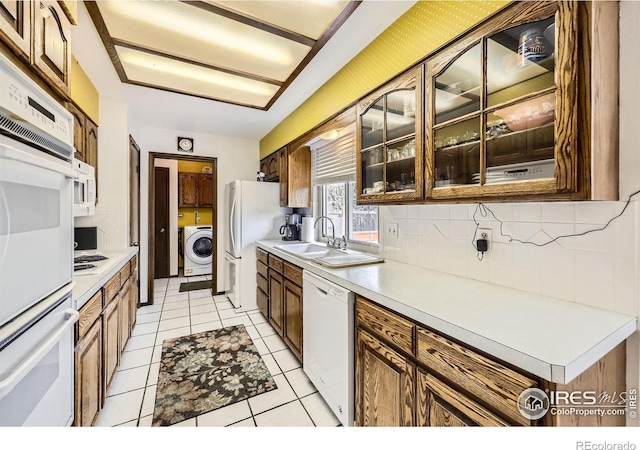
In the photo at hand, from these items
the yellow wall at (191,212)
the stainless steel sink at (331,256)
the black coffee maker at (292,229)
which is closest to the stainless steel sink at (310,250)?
the stainless steel sink at (331,256)

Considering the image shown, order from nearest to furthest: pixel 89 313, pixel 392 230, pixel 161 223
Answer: pixel 89 313 < pixel 392 230 < pixel 161 223

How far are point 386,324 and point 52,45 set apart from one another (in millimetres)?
1978

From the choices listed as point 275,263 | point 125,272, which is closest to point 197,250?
point 125,272

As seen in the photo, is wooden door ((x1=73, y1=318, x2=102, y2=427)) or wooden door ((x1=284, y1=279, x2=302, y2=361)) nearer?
wooden door ((x1=73, y1=318, x2=102, y2=427))

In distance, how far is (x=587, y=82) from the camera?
87cm

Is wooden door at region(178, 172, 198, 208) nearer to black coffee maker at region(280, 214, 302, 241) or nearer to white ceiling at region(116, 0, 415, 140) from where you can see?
white ceiling at region(116, 0, 415, 140)

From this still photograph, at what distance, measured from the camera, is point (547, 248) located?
1.19 metres

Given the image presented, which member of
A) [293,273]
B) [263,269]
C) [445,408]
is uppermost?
[293,273]

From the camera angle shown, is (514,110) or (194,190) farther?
(194,190)

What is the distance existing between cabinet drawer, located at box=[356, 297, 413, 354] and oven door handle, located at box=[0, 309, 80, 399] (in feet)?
4.13

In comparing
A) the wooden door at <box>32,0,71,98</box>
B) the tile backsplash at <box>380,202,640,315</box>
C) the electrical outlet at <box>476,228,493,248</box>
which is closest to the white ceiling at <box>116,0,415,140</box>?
the wooden door at <box>32,0,71,98</box>

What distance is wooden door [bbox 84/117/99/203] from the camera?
7.62 ft

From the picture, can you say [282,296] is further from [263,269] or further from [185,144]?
[185,144]

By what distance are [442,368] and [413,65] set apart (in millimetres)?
1508
